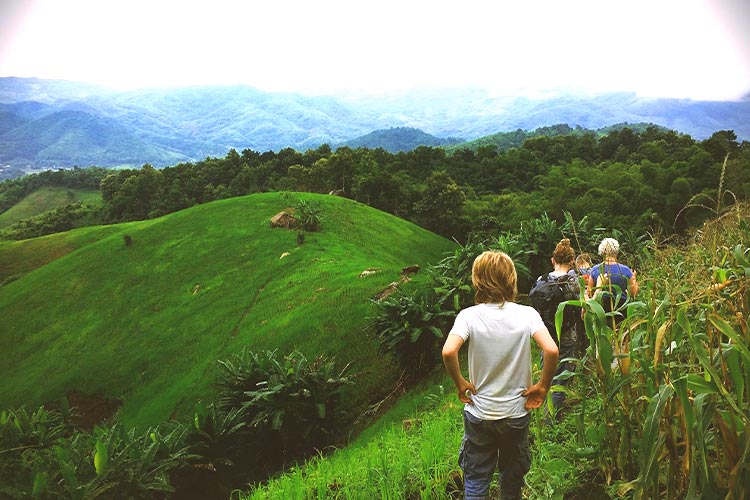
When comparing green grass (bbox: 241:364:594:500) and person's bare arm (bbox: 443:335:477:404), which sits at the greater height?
person's bare arm (bbox: 443:335:477:404)

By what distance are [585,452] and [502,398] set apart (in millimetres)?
837

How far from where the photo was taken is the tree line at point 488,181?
4462 centimetres

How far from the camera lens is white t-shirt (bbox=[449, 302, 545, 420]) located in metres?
3.35

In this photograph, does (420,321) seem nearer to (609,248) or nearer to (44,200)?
(609,248)

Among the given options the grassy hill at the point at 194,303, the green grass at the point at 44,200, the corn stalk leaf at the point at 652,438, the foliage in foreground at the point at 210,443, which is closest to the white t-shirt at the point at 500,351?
the corn stalk leaf at the point at 652,438

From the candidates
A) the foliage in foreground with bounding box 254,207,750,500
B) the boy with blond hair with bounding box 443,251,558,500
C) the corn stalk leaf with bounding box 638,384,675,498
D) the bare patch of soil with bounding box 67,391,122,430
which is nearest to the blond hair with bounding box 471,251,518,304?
the boy with blond hair with bounding box 443,251,558,500

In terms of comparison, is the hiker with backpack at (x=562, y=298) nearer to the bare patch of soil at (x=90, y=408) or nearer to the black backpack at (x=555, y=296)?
the black backpack at (x=555, y=296)

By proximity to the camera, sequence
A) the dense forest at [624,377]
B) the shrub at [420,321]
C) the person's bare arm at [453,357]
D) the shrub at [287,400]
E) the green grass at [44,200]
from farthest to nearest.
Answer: the green grass at [44,200], the shrub at [420,321], the shrub at [287,400], the person's bare arm at [453,357], the dense forest at [624,377]

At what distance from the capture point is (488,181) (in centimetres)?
7706

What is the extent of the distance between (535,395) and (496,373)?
1.09ft

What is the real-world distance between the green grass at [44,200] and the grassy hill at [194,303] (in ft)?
295

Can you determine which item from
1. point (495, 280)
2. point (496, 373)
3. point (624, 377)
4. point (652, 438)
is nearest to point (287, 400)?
point (496, 373)

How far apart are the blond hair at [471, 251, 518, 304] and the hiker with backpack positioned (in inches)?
98.7

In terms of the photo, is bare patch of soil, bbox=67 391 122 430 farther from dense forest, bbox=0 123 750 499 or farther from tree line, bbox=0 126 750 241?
tree line, bbox=0 126 750 241
